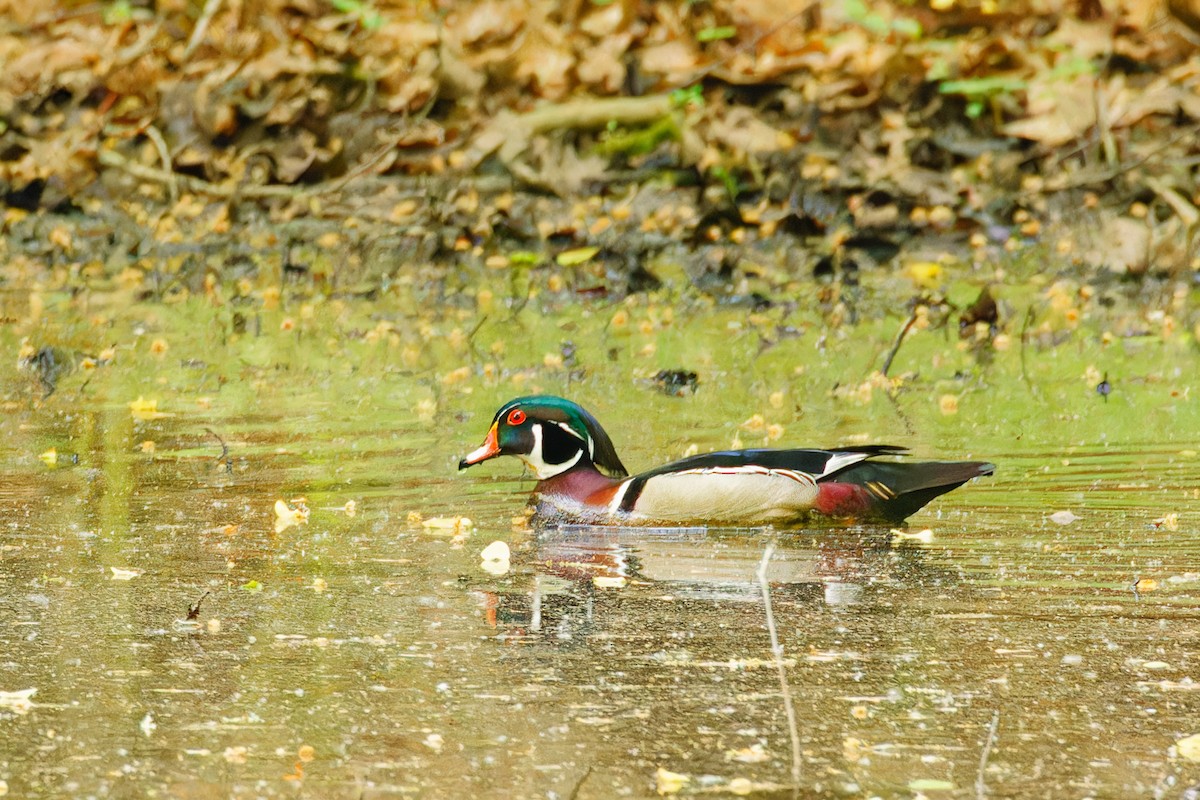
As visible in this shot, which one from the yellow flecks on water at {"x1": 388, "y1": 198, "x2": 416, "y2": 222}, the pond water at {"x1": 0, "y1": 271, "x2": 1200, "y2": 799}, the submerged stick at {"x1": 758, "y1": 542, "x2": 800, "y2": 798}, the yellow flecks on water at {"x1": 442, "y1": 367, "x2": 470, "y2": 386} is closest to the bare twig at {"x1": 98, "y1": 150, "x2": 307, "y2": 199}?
the yellow flecks on water at {"x1": 388, "y1": 198, "x2": 416, "y2": 222}

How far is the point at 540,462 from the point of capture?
6.88m

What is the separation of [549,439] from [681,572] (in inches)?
44.1

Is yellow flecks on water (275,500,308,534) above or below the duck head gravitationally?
below

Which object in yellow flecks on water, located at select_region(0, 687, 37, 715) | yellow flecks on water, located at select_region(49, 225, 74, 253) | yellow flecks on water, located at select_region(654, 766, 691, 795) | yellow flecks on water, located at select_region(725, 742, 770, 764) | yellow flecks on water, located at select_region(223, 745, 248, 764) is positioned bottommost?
yellow flecks on water, located at select_region(0, 687, 37, 715)

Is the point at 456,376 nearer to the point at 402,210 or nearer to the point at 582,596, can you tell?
A: the point at 582,596

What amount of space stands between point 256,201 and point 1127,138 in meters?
5.96

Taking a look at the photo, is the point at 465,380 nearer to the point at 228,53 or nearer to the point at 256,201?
the point at 256,201

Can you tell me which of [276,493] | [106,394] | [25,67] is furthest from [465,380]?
[25,67]

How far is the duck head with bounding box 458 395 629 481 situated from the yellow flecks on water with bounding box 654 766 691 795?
294cm

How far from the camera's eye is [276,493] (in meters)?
7.10

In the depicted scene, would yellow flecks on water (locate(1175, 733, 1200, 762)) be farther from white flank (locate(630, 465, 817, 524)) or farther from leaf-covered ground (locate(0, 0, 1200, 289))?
leaf-covered ground (locate(0, 0, 1200, 289))

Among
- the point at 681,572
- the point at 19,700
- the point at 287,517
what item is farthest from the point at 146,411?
the point at 19,700

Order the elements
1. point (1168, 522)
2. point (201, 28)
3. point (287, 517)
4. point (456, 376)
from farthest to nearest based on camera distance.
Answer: point (201, 28) < point (456, 376) < point (287, 517) < point (1168, 522)

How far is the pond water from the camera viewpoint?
408 centimetres
